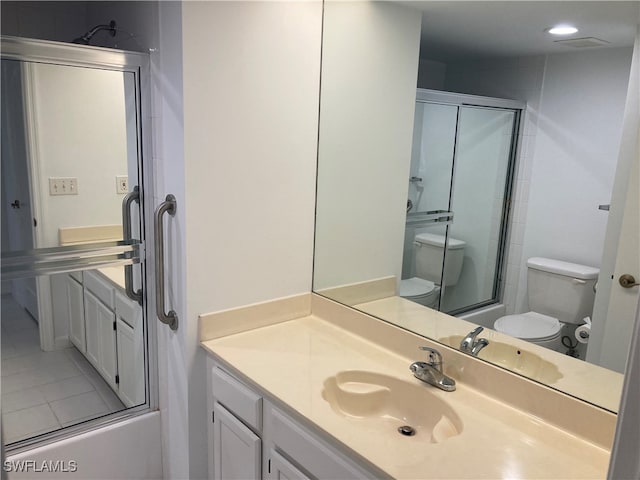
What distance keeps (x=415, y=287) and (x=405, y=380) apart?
1.39ft

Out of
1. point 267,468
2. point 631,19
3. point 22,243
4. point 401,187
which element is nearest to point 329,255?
point 401,187

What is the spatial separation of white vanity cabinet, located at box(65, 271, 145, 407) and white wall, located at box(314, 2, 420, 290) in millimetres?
808

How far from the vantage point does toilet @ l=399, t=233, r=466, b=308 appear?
1.86 metres

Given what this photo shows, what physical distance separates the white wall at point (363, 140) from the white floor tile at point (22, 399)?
118 cm

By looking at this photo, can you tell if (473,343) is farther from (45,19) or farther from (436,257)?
(45,19)

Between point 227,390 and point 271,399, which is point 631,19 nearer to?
point 271,399

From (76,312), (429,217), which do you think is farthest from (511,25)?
(76,312)

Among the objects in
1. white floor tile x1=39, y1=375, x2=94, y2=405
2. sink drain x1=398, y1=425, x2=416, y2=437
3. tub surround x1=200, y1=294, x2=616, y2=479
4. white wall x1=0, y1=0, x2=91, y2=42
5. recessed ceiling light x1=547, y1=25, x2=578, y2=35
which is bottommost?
white floor tile x1=39, y1=375, x2=94, y2=405

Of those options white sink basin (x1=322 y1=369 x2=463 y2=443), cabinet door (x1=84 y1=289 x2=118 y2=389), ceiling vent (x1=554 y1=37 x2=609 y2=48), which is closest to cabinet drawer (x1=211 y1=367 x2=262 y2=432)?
white sink basin (x1=322 y1=369 x2=463 y2=443)

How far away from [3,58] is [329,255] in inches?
55.1

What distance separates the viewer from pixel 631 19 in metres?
1.30

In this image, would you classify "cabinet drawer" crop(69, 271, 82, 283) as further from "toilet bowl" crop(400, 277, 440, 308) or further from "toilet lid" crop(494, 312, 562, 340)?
"toilet lid" crop(494, 312, 562, 340)

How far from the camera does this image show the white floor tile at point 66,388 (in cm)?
194

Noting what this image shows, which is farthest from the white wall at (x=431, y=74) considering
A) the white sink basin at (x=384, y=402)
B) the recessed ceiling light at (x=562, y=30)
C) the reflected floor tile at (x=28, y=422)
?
the reflected floor tile at (x=28, y=422)
